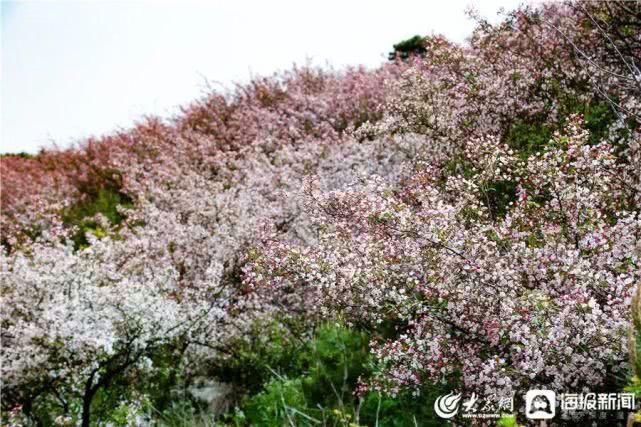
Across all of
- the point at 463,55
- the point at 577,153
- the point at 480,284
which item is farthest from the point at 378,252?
the point at 463,55

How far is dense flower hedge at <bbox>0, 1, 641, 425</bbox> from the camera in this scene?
2896mm

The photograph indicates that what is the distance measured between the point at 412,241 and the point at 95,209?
8479 mm

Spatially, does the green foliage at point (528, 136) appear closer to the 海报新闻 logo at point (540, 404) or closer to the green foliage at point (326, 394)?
the green foliage at point (326, 394)

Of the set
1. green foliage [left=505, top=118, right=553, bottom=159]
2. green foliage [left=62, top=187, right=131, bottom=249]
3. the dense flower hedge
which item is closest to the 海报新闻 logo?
the dense flower hedge

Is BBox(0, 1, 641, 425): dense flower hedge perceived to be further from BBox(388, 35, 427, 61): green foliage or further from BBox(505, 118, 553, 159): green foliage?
BBox(388, 35, 427, 61): green foliage

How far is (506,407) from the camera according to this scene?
275cm

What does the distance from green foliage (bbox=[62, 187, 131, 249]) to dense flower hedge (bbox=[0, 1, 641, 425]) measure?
0.17ft

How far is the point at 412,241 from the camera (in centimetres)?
321

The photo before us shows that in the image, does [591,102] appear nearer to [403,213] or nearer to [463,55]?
[463,55]

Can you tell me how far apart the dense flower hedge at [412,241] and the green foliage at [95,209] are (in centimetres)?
5

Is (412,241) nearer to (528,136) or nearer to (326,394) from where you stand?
(326,394)

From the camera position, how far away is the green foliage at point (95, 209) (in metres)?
10.0

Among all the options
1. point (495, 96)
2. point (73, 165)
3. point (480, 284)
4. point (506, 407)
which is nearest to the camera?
point (506, 407)

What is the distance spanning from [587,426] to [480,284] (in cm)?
79
